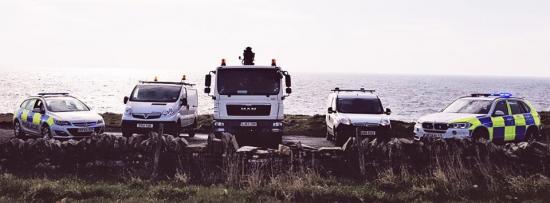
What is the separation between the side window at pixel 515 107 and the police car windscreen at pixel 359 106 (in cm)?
430

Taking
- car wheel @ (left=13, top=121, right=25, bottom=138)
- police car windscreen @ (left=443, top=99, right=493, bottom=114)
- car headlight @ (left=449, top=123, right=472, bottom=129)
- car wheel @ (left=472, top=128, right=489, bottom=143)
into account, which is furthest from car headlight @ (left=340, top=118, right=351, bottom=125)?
car wheel @ (left=13, top=121, right=25, bottom=138)

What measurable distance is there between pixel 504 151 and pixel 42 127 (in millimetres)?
14157

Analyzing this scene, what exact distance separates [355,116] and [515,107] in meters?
5.08

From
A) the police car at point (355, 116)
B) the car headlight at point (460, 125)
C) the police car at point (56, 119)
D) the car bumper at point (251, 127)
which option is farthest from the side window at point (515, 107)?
the police car at point (56, 119)

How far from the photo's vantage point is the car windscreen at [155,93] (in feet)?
64.3

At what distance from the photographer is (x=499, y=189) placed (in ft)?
36.1

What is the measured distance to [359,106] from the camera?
19.9 metres

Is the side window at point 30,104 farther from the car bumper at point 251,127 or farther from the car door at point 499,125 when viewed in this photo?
the car door at point 499,125

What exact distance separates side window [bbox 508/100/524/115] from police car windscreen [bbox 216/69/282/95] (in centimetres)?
743

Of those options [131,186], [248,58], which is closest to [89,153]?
[131,186]

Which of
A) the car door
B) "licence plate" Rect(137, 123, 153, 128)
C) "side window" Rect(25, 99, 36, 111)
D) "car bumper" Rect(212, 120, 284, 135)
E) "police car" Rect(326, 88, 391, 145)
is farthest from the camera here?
"side window" Rect(25, 99, 36, 111)

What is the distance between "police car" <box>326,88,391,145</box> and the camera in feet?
60.0

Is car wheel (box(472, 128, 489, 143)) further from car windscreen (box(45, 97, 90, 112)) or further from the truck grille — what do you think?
car windscreen (box(45, 97, 90, 112))

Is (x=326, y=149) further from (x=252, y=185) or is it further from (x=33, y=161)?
(x=33, y=161)
